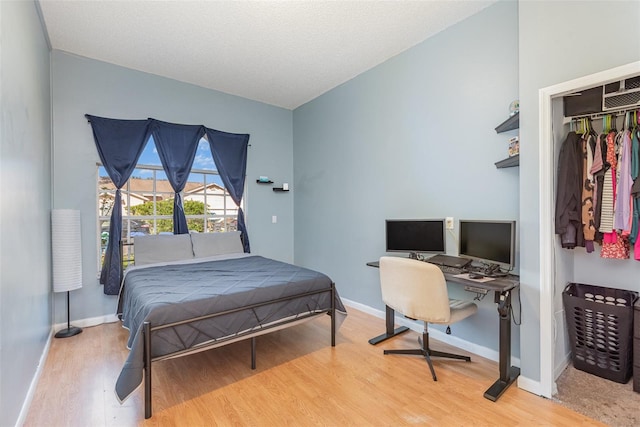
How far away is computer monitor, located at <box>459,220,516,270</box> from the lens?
228 cm

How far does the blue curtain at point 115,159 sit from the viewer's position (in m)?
3.49

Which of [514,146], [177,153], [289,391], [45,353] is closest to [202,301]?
[289,391]

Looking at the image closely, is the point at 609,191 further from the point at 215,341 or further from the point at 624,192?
the point at 215,341

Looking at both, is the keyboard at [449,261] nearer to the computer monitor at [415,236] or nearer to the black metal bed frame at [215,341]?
the computer monitor at [415,236]

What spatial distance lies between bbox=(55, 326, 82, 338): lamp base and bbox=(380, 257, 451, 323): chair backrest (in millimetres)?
3253

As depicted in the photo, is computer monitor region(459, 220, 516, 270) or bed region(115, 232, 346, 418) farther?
computer monitor region(459, 220, 516, 270)

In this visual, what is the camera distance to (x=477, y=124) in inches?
107

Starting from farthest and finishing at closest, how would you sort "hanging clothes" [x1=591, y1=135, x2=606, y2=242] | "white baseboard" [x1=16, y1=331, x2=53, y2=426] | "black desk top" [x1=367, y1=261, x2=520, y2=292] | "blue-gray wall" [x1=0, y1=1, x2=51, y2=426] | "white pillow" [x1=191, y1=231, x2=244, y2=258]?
"white pillow" [x1=191, y1=231, x2=244, y2=258] < "hanging clothes" [x1=591, y1=135, x2=606, y2=242] < "black desk top" [x1=367, y1=261, x2=520, y2=292] < "white baseboard" [x1=16, y1=331, x2=53, y2=426] < "blue-gray wall" [x1=0, y1=1, x2=51, y2=426]

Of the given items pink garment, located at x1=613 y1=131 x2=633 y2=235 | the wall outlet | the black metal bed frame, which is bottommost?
the black metal bed frame

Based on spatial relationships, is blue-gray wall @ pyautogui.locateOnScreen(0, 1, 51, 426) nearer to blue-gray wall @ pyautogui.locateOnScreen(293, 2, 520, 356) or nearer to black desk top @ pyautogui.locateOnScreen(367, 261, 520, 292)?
black desk top @ pyautogui.locateOnScreen(367, 261, 520, 292)

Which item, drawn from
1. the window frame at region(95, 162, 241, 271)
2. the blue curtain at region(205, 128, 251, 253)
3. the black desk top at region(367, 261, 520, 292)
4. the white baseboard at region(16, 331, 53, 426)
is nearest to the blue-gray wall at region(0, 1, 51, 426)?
the white baseboard at region(16, 331, 53, 426)

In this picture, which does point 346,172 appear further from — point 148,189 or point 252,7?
point 148,189

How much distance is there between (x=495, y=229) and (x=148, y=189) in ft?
13.0

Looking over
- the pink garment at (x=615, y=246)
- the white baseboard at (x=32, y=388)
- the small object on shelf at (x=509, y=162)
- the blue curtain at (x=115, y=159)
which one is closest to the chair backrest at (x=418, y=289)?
the small object on shelf at (x=509, y=162)
